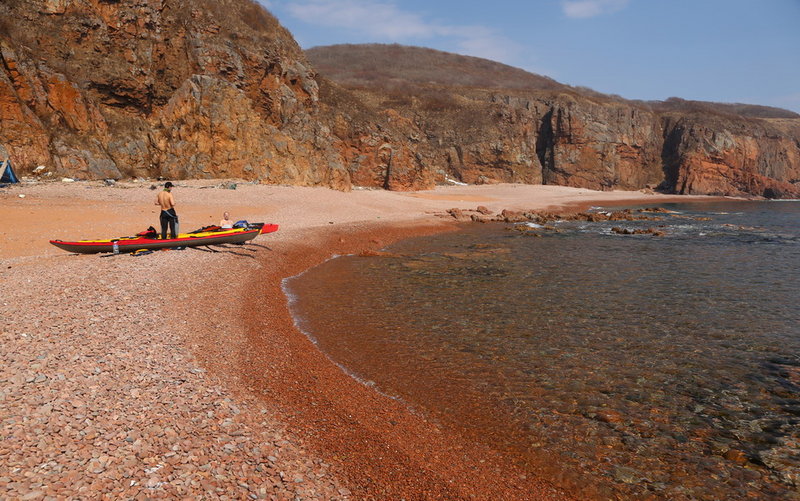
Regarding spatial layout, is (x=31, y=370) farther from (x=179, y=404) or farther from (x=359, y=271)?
(x=359, y=271)

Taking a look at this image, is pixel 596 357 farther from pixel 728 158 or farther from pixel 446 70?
pixel 446 70

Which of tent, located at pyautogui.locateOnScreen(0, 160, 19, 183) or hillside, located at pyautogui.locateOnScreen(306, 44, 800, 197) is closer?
tent, located at pyautogui.locateOnScreen(0, 160, 19, 183)

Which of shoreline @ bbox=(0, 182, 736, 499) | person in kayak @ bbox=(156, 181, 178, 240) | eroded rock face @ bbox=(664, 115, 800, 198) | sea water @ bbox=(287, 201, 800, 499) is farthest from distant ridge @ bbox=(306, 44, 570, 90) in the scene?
shoreline @ bbox=(0, 182, 736, 499)

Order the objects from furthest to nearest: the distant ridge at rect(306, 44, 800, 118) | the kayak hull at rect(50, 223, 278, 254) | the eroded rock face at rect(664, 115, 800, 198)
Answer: the distant ridge at rect(306, 44, 800, 118) → the eroded rock face at rect(664, 115, 800, 198) → the kayak hull at rect(50, 223, 278, 254)

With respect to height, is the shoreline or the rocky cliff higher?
the rocky cliff

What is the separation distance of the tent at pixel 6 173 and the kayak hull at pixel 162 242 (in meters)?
13.7

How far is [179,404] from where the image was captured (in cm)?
495

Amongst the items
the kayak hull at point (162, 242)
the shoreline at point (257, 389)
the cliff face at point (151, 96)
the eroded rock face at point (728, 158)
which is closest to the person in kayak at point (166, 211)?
the kayak hull at point (162, 242)

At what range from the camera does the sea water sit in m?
5.16

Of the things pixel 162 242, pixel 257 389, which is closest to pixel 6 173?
pixel 162 242

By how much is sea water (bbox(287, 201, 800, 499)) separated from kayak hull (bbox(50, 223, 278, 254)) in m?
3.00

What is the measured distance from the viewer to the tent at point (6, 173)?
70.5 ft

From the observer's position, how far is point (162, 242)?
13469 millimetres

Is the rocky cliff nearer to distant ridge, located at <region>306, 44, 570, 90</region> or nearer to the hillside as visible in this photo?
the hillside
